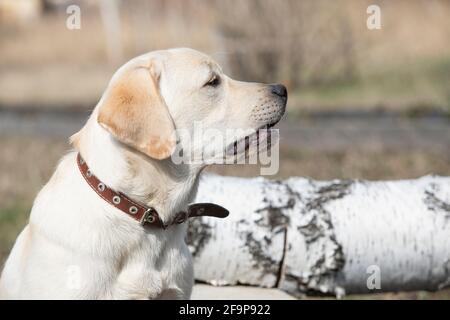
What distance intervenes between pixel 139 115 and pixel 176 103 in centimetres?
28

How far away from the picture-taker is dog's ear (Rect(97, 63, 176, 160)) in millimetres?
3258

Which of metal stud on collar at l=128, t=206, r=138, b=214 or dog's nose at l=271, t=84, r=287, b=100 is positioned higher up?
dog's nose at l=271, t=84, r=287, b=100

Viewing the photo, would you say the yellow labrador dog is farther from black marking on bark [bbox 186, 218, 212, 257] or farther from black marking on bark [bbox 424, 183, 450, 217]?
black marking on bark [bbox 424, 183, 450, 217]

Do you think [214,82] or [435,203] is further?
[435,203]

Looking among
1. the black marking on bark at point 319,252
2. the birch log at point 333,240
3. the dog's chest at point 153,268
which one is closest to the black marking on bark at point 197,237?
the birch log at point 333,240

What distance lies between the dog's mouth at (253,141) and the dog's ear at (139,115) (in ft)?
1.09

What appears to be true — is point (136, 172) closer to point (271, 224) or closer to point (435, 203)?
point (271, 224)

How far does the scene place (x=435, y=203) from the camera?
479 cm

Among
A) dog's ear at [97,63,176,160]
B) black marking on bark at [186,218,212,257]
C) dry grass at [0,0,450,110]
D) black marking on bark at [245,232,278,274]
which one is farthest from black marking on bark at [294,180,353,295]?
dry grass at [0,0,450,110]

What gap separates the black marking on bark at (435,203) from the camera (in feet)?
15.6

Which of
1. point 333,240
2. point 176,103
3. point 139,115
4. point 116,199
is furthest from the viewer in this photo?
point 333,240

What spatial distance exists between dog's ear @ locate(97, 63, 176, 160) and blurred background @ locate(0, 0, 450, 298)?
2.21m

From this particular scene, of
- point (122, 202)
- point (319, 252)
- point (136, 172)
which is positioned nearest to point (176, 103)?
point (136, 172)

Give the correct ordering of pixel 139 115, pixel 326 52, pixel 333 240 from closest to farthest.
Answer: pixel 139 115 < pixel 333 240 < pixel 326 52
